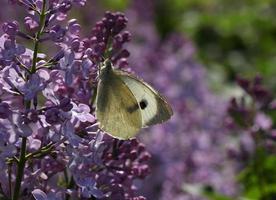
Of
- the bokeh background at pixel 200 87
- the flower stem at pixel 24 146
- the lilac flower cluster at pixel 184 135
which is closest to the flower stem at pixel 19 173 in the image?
the flower stem at pixel 24 146

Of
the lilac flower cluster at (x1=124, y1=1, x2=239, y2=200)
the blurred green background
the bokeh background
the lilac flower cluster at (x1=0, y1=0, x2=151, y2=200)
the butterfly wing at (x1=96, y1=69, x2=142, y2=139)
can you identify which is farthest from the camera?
the blurred green background

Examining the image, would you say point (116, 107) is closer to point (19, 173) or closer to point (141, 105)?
point (141, 105)

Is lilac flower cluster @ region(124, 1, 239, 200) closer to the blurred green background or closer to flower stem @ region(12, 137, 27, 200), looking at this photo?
flower stem @ region(12, 137, 27, 200)

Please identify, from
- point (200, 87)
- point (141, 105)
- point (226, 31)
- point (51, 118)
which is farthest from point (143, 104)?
point (226, 31)

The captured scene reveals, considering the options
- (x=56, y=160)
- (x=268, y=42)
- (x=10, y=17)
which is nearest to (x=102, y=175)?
(x=56, y=160)

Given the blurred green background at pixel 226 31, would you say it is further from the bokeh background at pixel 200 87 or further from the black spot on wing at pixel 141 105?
the black spot on wing at pixel 141 105

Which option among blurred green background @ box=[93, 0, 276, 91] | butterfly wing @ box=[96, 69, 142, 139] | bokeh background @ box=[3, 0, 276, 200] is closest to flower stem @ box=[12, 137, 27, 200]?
butterfly wing @ box=[96, 69, 142, 139]
